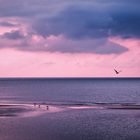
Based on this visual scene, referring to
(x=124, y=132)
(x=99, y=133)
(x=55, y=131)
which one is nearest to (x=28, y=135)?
(x=55, y=131)

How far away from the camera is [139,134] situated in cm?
4488

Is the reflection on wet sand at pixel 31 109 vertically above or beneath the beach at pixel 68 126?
above

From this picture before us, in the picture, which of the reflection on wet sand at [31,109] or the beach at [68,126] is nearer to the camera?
the beach at [68,126]

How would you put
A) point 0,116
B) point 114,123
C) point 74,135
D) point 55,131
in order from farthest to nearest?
1. point 0,116
2. point 114,123
3. point 55,131
4. point 74,135

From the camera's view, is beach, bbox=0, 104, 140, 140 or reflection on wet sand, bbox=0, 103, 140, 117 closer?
beach, bbox=0, 104, 140, 140

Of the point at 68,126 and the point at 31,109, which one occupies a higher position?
the point at 31,109

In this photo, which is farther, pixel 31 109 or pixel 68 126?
pixel 31 109

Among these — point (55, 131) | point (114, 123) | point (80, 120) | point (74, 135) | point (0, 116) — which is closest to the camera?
point (74, 135)

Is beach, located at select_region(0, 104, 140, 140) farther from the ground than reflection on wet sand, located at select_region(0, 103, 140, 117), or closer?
closer

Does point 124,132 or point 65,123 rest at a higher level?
point 65,123

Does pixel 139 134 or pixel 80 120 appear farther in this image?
pixel 80 120

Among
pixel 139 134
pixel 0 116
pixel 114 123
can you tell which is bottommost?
pixel 139 134

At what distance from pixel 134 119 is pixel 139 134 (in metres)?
13.2

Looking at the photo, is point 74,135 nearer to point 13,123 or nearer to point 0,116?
point 13,123
